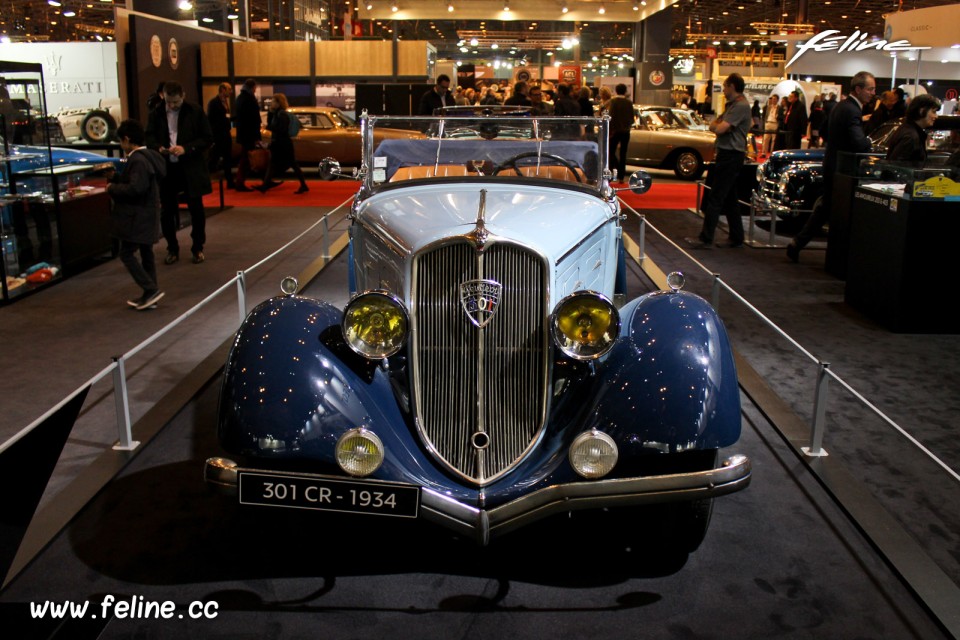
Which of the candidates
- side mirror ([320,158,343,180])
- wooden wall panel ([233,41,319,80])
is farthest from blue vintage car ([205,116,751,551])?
wooden wall panel ([233,41,319,80])

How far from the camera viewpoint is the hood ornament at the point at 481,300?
353cm

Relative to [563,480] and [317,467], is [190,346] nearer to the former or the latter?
[317,467]

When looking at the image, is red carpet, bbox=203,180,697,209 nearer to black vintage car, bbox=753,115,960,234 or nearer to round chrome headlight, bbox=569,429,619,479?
black vintage car, bbox=753,115,960,234

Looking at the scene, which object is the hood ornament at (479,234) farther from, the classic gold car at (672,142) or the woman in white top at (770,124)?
the woman in white top at (770,124)

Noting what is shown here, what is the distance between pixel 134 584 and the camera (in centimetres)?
336

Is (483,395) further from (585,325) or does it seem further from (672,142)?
(672,142)

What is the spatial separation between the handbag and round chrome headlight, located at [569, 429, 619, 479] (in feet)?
42.3

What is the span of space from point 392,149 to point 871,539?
4.01m

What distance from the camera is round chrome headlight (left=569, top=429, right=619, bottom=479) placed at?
3.21m

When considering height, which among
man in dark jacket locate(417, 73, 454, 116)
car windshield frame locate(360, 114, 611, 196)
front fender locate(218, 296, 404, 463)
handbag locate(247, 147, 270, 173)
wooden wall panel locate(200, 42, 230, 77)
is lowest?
front fender locate(218, 296, 404, 463)

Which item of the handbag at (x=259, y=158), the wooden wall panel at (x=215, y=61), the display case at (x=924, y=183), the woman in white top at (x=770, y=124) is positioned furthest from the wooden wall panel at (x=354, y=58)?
the display case at (x=924, y=183)

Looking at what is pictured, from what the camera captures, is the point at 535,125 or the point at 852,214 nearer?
the point at 535,125

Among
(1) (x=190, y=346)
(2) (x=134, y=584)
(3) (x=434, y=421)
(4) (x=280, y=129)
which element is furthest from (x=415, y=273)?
(4) (x=280, y=129)

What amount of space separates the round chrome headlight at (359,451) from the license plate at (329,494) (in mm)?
133
